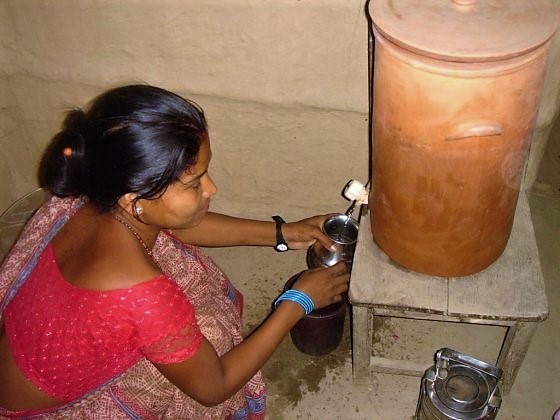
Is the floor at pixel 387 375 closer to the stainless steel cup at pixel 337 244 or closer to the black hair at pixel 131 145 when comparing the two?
the stainless steel cup at pixel 337 244

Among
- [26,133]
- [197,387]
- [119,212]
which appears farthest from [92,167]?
[26,133]

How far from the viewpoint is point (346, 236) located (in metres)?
2.18

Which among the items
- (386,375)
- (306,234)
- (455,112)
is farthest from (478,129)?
(386,375)

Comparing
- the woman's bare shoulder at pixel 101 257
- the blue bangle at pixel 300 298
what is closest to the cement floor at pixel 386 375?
the blue bangle at pixel 300 298

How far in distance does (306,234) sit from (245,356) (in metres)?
0.58

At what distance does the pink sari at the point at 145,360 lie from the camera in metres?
1.64

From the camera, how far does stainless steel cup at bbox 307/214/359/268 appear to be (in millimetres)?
2096

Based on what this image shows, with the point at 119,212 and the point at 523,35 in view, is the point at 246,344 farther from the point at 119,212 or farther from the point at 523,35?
the point at 523,35

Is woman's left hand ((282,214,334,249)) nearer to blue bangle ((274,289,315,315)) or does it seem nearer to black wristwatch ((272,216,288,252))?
black wristwatch ((272,216,288,252))

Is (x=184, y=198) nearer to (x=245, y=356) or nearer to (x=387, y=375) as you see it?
(x=245, y=356)

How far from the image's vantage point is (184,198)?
1455 mm

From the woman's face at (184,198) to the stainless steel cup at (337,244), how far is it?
709mm

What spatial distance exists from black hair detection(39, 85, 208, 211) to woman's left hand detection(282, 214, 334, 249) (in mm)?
772

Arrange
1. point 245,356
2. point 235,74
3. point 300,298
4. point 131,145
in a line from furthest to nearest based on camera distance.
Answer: point 235,74 → point 300,298 → point 245,356 → point 131,145
